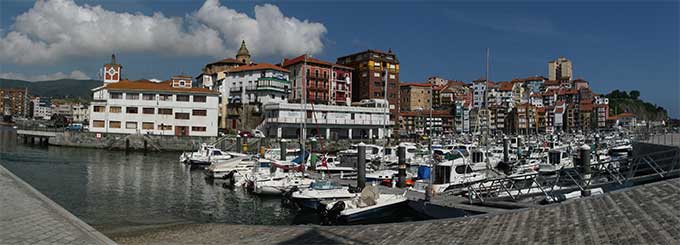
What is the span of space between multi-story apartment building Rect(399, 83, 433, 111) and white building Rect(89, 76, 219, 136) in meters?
78.4

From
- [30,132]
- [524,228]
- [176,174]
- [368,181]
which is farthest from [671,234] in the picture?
[30,132]

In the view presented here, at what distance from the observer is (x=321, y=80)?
3812 inches

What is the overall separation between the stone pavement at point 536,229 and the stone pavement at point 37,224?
1942 millimetres

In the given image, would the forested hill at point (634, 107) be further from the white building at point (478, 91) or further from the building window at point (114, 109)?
the building window at point (114, 109)

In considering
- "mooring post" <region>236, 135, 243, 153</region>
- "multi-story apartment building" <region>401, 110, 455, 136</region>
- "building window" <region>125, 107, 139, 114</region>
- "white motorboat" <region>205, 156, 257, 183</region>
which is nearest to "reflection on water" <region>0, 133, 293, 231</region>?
"white motorboat" <region>205, 156, 257, 183</region>

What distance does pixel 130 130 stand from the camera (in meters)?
72.8

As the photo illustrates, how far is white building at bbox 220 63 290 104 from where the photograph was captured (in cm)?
8806

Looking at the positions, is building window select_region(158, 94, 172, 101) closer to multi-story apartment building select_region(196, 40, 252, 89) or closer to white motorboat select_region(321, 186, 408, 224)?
multi-story apartment building select_region(196, 40, 252, 89)

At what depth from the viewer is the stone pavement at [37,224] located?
10.7m

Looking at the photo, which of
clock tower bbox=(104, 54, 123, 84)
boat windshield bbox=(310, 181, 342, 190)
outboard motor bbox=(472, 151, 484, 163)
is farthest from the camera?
clock tower bbox=(104, 54, 123, 84)

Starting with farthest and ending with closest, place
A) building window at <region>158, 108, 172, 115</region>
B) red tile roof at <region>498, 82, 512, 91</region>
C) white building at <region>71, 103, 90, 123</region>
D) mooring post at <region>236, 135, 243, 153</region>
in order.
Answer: red tile roof at <region>498, 82, 512, 91</region>
white building at <region>71, 103, 90, 123</region>
building window at <region>158, 108, 172, 115</region>
mooring post at <region>236, 135, 243, 153</region>

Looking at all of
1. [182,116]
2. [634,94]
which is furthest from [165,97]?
[634,94]

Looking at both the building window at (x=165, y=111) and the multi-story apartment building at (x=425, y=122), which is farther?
the multi-story apartment building at (x=425, y=122)

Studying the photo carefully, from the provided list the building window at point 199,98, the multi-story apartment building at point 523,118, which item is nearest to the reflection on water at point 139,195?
the building window at point 199,98
